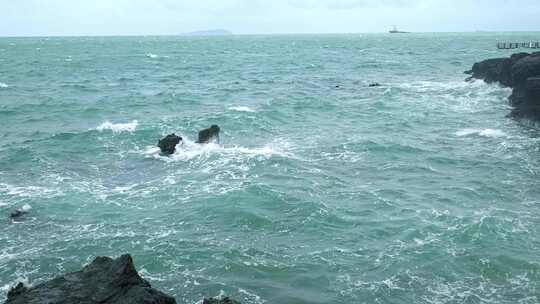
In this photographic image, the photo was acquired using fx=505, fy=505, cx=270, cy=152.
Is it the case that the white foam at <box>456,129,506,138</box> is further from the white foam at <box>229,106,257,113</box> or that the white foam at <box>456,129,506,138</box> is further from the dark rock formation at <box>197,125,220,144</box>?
the white foam at <box>229,106,257,113</box>

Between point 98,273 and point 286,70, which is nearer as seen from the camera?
point 98,273

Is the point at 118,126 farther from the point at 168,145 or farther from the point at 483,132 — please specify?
the point at 483,132

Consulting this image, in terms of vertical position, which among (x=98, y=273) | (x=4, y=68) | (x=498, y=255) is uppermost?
(x=4, y=68)

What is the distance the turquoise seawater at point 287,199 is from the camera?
64.7 ft

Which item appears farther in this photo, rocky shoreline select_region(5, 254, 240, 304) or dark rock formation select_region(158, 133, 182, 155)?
dark rock formation select_region(158, 133, 182, 155)

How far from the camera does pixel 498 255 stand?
69.4ft

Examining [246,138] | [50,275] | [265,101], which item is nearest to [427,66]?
[265,101]

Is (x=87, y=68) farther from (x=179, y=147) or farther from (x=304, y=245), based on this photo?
(x=304, y=245)

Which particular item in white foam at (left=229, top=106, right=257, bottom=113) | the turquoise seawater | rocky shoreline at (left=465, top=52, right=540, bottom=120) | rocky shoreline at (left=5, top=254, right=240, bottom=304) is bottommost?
the turquoise seawater

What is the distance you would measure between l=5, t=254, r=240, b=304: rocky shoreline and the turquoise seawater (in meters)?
3.61

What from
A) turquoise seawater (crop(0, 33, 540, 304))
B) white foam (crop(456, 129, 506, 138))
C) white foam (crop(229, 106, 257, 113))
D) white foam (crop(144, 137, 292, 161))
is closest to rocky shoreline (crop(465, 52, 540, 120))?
turquoise seawater (crop(0, 33, 540, 304))

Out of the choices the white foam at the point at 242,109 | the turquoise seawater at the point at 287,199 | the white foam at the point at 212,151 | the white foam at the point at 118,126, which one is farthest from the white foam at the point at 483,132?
the white foam at the point at 118,126

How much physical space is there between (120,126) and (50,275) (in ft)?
91.9

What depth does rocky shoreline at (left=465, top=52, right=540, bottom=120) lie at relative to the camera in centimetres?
4494
